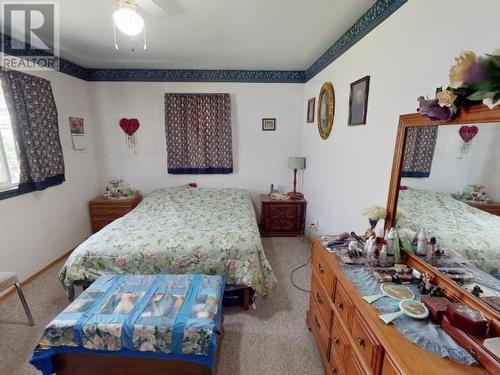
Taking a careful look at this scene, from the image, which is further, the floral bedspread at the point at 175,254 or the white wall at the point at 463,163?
the floral bedspread at the point at 175,254

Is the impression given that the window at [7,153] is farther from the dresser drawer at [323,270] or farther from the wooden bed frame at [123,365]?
the dresser drawer at [323,270]

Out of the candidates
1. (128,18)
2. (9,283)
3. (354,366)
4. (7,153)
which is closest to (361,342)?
(354,366)

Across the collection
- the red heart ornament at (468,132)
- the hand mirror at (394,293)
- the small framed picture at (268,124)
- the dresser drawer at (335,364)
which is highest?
the small framed picture at (268,124)

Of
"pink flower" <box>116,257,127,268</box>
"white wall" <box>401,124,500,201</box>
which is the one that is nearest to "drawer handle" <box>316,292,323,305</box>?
"white wall" <box>401,124,500,201</box>

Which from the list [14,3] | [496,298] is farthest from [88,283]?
[496,298]

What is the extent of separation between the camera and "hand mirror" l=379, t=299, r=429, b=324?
3.18 ft

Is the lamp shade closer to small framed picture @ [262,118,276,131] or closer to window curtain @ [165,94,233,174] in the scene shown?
small framed picture @ [262,118,276,131]

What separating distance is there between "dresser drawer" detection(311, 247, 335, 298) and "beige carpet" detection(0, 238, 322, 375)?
1.96 feet

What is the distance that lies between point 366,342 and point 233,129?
3.34 m

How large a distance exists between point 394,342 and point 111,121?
Result: 423 cm

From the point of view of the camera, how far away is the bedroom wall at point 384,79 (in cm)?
112

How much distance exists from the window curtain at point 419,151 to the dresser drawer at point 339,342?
953 mm

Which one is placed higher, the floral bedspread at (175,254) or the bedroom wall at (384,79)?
the bedroom wall at (384,79)

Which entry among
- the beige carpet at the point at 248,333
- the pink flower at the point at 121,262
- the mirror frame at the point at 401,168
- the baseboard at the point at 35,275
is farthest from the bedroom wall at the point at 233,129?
the mirror frame at the point at 401,168
